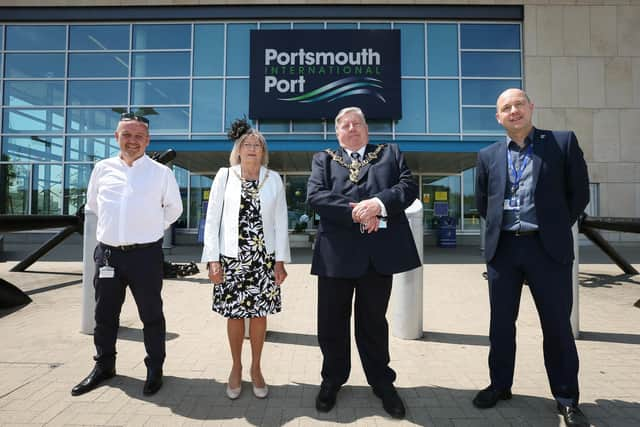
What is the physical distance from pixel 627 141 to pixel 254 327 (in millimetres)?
17523

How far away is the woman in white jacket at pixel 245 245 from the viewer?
2.66 m

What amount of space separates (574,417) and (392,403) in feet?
3.55

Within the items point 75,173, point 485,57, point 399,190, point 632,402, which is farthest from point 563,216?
point 75,173

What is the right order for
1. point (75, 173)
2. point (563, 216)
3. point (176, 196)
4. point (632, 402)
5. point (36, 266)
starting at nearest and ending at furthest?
point (563, 216) → point (632, 402) → point (176, 196) → point (36, 266) → point (75, 173)

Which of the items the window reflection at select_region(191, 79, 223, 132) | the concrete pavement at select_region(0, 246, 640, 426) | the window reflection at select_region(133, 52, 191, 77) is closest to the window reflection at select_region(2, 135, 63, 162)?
the window reflection at select_region(133, 52, 191, 77)

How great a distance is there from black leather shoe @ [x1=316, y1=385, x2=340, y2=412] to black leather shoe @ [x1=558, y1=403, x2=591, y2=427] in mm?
1410

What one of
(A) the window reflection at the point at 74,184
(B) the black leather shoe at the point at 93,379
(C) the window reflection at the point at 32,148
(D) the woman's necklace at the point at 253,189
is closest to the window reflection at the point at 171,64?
(A) the window reflection at the point at 74,184

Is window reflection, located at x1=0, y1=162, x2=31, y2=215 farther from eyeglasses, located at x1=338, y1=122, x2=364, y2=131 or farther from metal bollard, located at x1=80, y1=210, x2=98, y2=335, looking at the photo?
eyeglasses, located at x1=338, y1=122, x2=364, y2=131

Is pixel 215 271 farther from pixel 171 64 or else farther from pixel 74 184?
pixel 74 184

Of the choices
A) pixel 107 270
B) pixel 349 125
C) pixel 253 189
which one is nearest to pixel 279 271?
pixel 253 189

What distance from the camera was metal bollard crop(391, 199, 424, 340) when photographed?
13.1 ft

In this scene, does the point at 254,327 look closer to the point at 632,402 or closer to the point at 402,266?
the point at 402,266

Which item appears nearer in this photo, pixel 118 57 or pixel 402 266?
pixel 402 266

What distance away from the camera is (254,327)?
2.76 meters
